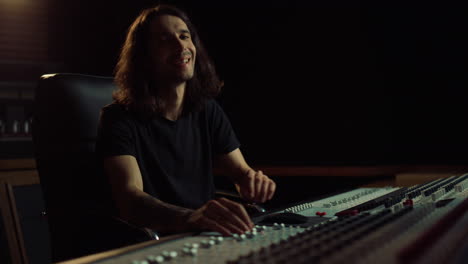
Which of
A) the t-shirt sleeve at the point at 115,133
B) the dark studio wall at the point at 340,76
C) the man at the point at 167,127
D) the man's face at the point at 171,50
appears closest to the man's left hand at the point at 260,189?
the man at the point at 167,127

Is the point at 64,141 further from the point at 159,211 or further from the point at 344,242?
the point at 344,242

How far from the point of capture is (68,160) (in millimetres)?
1641

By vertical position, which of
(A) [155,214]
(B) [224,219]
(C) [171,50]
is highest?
(C) [171,50]

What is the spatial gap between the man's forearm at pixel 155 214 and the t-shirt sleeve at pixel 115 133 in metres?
0.21

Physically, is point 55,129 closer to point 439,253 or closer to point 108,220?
point 108,220

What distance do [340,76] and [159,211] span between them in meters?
1.95

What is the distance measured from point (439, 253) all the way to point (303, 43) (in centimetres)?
254

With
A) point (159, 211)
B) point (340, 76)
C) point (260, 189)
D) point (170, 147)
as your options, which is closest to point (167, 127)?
point (170, 147)

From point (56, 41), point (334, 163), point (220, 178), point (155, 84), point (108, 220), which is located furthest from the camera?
point (56, 41)

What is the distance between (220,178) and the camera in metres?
3.18

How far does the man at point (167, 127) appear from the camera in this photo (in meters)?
1.55

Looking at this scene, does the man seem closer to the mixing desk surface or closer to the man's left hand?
the man's left hand

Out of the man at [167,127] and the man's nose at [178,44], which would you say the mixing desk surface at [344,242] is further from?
the man's nose at [178,44]

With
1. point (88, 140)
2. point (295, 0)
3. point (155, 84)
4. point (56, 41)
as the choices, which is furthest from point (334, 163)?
point (56, 41)
